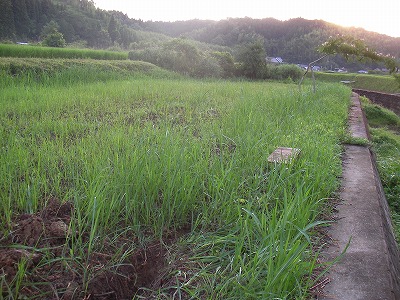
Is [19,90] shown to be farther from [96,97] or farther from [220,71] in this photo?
[220,71]

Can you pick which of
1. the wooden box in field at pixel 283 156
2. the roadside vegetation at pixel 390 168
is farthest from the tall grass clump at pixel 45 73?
the roadside vegetation at pixel 390 168

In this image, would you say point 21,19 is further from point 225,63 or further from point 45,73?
point 45,73

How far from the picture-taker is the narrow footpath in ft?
4.99

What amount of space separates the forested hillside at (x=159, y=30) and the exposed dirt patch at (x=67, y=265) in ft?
37.1

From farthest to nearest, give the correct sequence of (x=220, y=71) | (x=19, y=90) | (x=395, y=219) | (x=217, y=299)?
(x=220, y=71) → (x=19, y=90) → (x=395, y=219) → (x=217, y=299)

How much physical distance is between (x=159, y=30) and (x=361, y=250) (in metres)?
93.4

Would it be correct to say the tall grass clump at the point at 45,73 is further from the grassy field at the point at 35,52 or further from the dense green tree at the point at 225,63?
the dense green tree at the point at 225,63

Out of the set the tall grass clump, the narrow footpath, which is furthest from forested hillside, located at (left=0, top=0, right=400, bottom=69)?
the narrow footpath

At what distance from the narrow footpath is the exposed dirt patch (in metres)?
0.77

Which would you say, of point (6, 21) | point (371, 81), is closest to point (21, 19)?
point (6, 21)

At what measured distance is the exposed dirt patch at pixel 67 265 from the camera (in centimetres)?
133

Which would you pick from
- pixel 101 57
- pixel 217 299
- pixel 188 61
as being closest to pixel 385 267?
pixel 217 299

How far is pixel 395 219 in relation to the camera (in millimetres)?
3449

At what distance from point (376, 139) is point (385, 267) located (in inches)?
257
